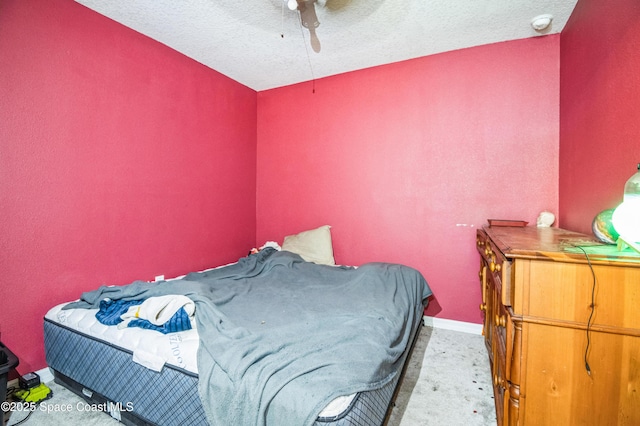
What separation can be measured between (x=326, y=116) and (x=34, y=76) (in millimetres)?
2352

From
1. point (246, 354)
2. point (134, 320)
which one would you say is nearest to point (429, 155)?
point (246, 354)

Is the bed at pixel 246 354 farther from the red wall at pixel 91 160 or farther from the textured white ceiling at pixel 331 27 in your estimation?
the textured white ceiling at pixel 331 27

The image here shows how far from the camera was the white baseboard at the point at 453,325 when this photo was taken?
2.57 metres

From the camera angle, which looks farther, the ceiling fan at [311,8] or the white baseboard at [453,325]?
the white baseboard at [453,325]

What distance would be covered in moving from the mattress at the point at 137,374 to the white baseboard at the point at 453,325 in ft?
4.72

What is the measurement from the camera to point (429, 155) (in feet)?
8.94

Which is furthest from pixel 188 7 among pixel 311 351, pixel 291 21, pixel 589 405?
pixel 589 405

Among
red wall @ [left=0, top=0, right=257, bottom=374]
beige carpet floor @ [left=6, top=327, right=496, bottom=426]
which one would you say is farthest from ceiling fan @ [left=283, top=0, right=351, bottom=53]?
beige carpet floor @ [left=6, top=327, right=496, bottom=426]

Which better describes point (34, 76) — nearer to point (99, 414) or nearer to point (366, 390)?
point (99, 414)

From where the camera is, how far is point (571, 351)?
3.31ft

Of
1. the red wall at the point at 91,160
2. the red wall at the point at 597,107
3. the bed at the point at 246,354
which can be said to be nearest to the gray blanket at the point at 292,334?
the bed at the point at 246,354

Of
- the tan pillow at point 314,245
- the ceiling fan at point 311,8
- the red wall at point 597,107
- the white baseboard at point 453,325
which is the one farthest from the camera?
the tan pillow at point 314,245

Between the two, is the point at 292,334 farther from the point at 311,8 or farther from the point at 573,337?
the point at 311,8

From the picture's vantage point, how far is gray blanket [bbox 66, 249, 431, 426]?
0.99m
